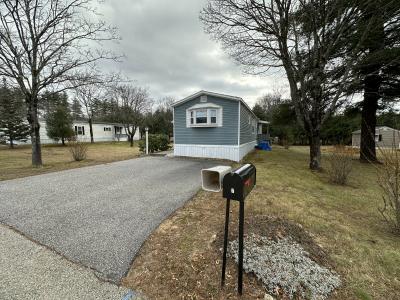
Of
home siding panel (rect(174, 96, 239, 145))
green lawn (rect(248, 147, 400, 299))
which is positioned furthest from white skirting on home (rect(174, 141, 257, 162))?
green lawn (rect(248, 147, 400, 299))

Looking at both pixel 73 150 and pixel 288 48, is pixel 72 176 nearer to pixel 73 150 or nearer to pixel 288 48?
pixel 73 150

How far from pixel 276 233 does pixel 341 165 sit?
18.3ft

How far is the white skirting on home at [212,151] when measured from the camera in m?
10.6

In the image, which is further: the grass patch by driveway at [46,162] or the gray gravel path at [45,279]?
the grass patch by driveway at [46,162]

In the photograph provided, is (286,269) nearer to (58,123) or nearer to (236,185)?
(236,185)

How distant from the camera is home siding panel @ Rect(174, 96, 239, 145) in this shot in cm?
1053

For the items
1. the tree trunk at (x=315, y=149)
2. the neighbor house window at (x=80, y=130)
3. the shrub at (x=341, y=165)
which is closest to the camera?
the shrub at (x=341, y=165)

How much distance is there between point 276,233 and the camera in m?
2.86

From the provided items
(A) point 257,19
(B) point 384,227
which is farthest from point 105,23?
(B) point 384,227

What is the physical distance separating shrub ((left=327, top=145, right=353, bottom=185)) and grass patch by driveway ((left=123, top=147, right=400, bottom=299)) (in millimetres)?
1667

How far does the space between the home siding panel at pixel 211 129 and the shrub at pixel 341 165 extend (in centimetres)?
468

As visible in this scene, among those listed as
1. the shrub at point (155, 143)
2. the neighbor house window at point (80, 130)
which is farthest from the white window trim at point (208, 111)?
the neighbor house window at point (80, 130)

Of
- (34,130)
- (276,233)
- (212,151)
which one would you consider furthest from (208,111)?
(34,130)

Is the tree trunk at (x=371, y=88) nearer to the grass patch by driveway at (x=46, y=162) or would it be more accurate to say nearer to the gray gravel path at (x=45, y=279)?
the gray gravel path at (x=45, y=279)
